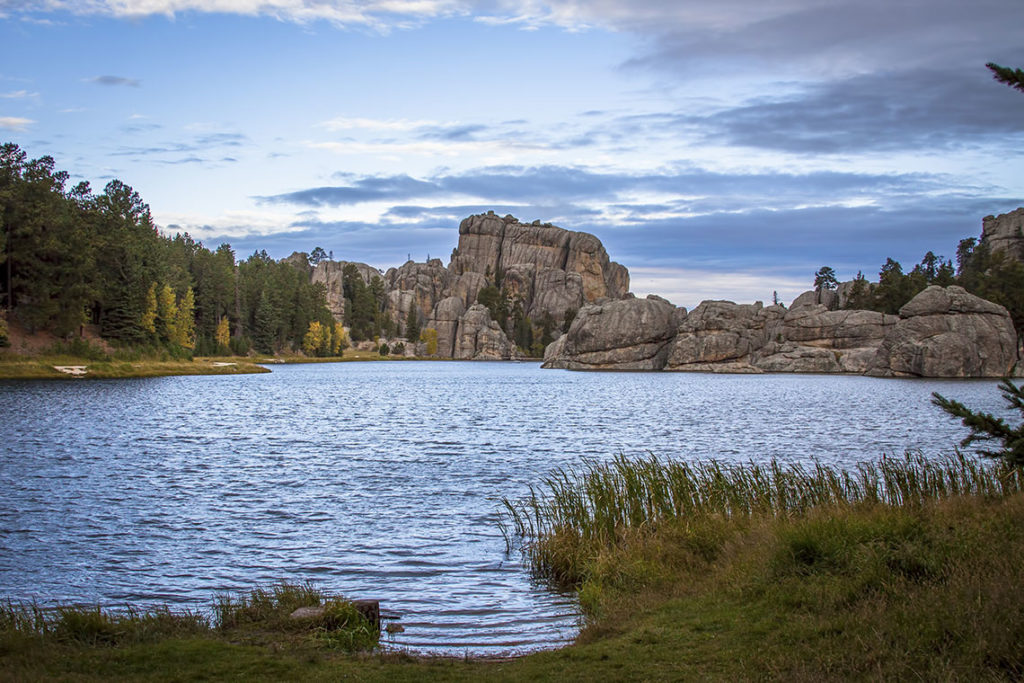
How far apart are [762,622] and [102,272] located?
102 meters

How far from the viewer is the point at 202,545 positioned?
19.1 m

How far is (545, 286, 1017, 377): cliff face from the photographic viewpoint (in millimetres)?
96312

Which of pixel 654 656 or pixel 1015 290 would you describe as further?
pixel 1015 290

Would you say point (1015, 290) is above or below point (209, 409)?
above

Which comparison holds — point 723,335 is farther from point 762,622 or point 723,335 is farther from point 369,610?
point 762,622

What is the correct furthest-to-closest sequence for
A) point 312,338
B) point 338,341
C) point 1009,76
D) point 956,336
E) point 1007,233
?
point 338,341 < point 312,338 < point 1007,233 < point 956,336 < point 1009,76

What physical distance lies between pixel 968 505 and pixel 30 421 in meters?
46.7

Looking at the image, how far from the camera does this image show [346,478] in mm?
29141

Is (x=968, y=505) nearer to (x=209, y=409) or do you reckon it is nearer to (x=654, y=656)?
(x=654, y=656)

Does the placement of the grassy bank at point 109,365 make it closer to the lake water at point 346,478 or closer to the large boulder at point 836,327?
the lake water at point 346,478

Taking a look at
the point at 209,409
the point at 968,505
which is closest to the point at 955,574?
the point at 968,505

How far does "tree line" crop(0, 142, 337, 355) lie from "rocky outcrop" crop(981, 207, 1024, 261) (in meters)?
122

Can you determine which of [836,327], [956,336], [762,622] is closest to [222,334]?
[836,327]

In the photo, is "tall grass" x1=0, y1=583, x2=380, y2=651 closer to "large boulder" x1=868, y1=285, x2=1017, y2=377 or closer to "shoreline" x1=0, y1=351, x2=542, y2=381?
"shoreline" x1=0, y1=351, x2=542, y2=381
